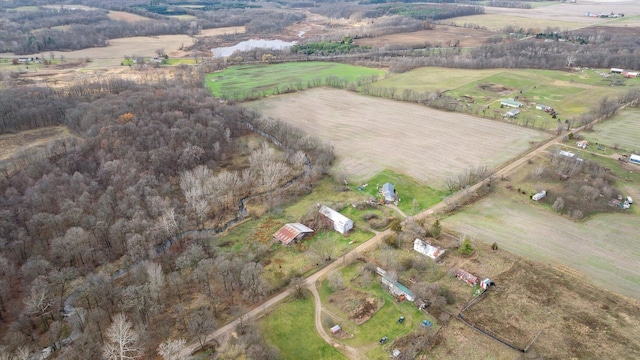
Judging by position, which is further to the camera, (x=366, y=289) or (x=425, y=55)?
(x=425, y=55)

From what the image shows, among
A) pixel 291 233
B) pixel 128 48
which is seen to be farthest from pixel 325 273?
pixel 128 48

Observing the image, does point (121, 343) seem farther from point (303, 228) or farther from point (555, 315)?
point (555, 315)

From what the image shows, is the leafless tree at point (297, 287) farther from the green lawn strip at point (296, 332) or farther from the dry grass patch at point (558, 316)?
the dry grass patch at point (558, 316)

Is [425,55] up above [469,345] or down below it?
above

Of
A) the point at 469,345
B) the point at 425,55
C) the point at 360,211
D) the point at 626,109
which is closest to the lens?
the point at 469,345

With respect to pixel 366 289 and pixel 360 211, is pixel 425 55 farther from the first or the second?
pixel 366 289

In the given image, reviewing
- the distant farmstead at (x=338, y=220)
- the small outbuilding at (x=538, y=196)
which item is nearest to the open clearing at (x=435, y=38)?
the small outbuilding at (x=538, y=196)

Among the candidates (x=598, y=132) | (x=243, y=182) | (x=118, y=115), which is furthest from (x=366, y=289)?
(x=598, y=132)
